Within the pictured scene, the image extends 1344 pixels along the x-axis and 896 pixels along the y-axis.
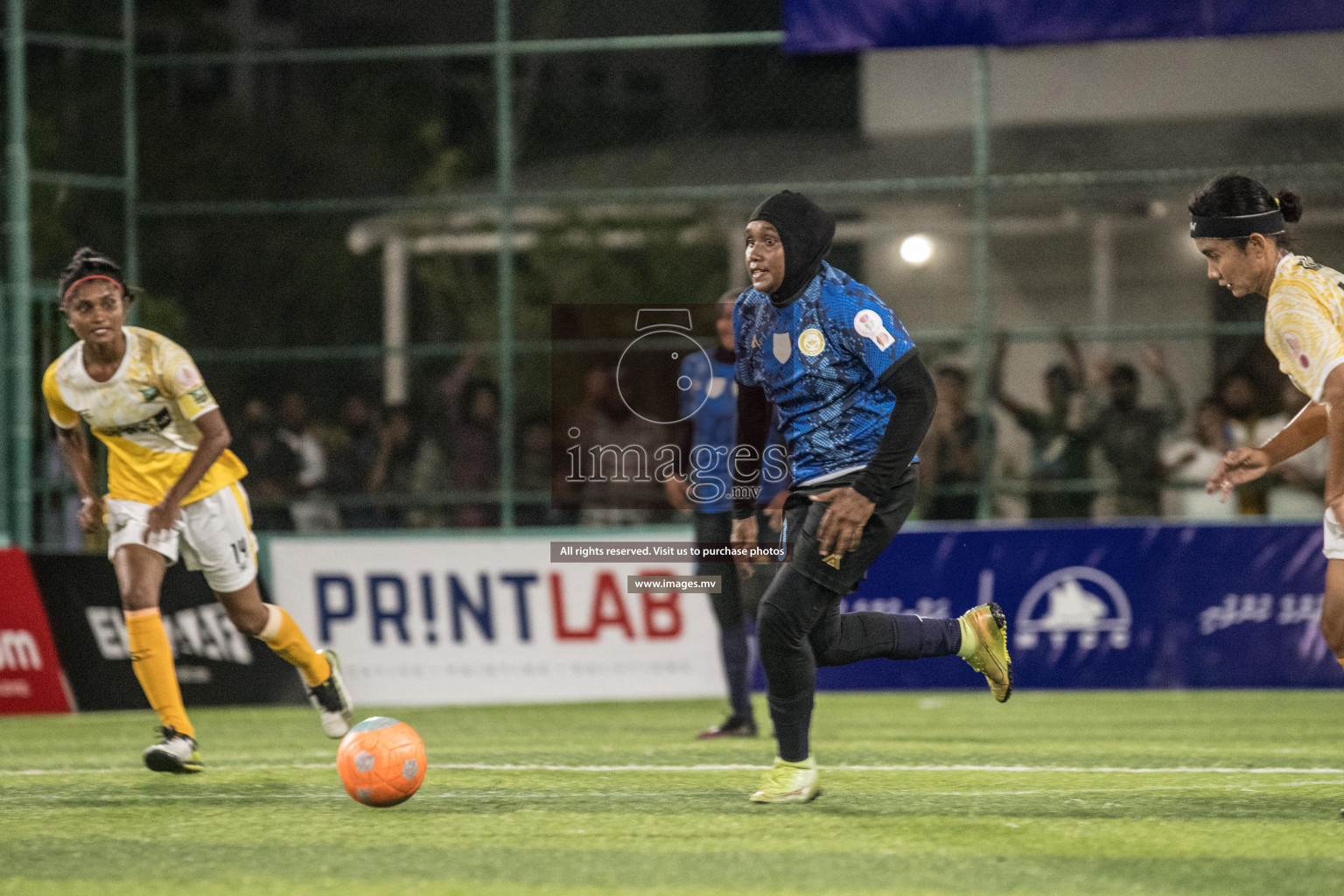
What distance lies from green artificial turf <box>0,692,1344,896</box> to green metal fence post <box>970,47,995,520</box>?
3.26 m

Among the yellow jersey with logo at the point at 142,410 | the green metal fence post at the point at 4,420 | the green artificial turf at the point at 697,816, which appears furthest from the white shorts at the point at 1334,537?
the green metal fence post at the point at 4,420

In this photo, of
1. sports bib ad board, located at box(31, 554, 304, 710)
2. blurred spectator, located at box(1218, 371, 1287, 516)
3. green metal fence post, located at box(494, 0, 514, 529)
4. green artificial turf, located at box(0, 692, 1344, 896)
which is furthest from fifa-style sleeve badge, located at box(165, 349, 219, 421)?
blurred spectator, located at box(1218, 371, 1287, 516)

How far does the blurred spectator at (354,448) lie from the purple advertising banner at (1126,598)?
4.11m

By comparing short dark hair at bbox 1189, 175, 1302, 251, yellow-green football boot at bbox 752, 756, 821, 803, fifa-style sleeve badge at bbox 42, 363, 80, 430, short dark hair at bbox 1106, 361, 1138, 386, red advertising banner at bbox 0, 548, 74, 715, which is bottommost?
red advertising banner at bbox 0, 548, 74, 715

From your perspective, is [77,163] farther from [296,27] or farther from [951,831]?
[296,27]

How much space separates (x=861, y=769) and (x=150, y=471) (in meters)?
3.38

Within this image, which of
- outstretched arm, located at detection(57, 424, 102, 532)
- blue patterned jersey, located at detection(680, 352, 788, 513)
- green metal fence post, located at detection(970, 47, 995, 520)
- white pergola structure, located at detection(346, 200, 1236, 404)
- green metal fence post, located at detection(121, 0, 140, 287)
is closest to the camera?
outstretched arm, located at detection(57, 424, 102, 532)

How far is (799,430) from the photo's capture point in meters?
6.17

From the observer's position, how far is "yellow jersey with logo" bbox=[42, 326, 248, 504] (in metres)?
7.59

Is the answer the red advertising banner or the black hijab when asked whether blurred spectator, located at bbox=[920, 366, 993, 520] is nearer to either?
the red advertising banner

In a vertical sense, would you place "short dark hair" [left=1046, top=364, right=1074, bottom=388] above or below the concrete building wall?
below

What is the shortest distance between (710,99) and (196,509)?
301 inches

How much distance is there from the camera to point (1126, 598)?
463 inches
